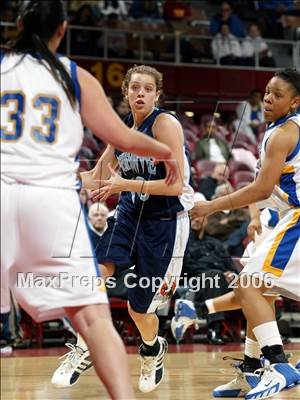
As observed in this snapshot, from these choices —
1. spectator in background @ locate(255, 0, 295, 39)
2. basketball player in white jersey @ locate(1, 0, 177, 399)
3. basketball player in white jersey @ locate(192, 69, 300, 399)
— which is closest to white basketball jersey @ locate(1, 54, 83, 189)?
basketball player in white jersey @ locate(1, 0, 177, 399)

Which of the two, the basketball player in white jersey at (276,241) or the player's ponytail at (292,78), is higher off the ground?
the player's ponytail at (292,78)

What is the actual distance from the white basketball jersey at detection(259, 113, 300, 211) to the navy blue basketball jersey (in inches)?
27.1

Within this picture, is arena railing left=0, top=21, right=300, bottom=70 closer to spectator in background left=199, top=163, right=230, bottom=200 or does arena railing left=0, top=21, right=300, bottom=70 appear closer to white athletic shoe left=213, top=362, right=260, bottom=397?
spectator in background left=199, top=163, right=230, bottom=200

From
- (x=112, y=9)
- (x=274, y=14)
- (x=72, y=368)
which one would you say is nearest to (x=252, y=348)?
(x=72, y=368)

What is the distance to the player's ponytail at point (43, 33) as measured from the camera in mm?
3213

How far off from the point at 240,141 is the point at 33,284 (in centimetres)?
858

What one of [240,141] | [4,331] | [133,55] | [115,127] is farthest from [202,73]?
[115,127]

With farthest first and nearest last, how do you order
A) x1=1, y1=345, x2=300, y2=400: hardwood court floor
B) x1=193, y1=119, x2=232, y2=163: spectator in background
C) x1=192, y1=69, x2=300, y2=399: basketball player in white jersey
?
x1=193, y1=119, x2=232, y2=163: spectator in background → x1=1, y1=345, x2=300, y2=400: hardwood court floor → x1=192, y1=69, x2=300, y2=399: basketball player in white jersey

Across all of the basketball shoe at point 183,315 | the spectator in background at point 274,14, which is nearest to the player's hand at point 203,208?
the basketball shoe at point 183,315

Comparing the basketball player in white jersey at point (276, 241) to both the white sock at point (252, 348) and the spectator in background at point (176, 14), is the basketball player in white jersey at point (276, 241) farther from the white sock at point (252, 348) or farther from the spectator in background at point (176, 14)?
the spectator in background at point (176, 14)

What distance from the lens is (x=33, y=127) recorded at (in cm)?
314

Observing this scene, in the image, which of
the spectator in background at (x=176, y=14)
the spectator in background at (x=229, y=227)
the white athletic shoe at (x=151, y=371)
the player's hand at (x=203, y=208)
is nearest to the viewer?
the player's hand at (x=203, y=208)

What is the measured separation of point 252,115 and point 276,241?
A: 26.5 ft

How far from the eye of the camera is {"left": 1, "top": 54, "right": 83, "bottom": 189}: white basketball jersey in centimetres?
313
